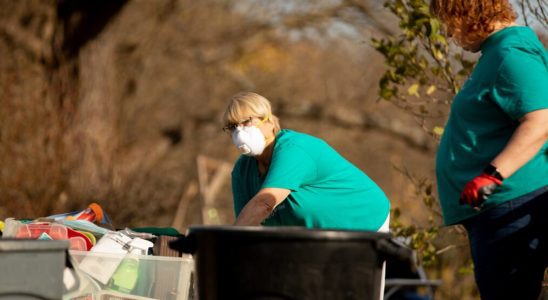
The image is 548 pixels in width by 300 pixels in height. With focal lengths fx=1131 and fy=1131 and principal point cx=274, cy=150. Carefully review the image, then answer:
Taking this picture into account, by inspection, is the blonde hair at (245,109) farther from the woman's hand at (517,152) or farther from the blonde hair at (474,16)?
the woman's hand at (517,152)

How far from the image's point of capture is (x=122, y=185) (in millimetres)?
12789

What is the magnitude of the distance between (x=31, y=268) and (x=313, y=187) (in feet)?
5.10

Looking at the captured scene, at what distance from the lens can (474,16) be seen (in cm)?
428

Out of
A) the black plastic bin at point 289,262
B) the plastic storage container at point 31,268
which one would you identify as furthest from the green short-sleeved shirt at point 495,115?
the plastic storage container at point 31,268

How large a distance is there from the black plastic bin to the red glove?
36 cm

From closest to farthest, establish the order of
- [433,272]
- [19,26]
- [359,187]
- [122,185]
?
[359,187], [433,272], [122,185], [19,26]

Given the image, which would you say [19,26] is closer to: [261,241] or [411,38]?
[411,38]

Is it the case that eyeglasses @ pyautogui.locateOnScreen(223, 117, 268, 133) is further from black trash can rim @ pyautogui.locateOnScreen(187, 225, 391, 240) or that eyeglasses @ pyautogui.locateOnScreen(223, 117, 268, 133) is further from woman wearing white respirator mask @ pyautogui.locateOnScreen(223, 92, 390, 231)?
black trash can rim @ pyautogui.locateOnScreen(187, 225, 391, 240)

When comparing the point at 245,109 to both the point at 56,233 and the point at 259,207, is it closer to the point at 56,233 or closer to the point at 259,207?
the point at 259,207

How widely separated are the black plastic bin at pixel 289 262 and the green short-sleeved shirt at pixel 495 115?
1.24 feet

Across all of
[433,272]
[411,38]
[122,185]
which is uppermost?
[411,38]

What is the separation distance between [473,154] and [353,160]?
47.0 ft

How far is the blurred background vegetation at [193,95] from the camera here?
8023 mm

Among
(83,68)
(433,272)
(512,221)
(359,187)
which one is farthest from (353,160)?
(512,221)
